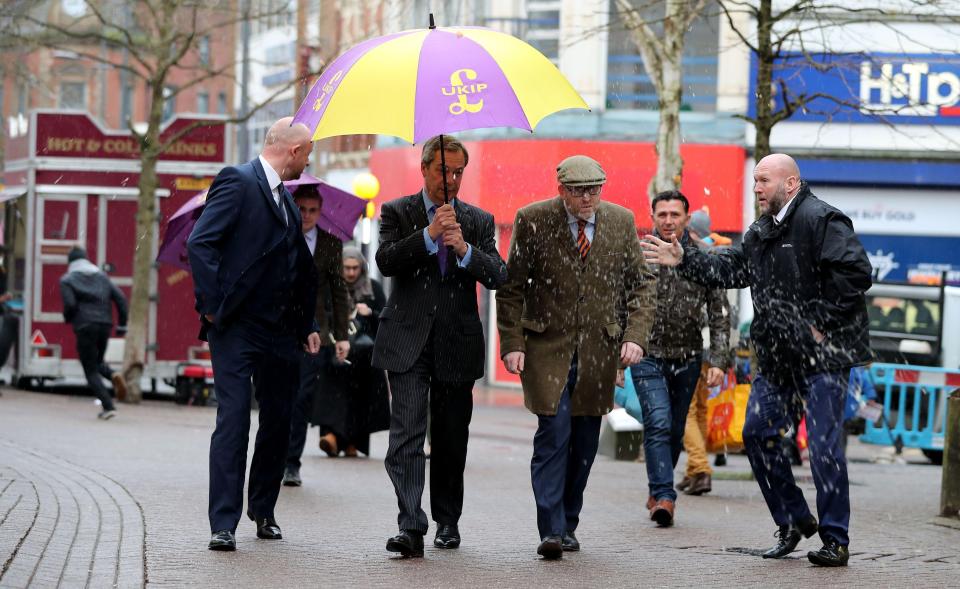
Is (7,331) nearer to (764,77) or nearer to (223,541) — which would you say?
(764,77)

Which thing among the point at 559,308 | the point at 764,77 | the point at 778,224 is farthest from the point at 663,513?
the point at 764,77

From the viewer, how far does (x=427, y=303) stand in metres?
8.46

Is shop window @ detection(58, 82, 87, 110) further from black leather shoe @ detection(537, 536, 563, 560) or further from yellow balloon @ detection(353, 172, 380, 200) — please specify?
black leather shoe @ detection(537, 536, 563, 560)

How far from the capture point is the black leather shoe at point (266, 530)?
28.6 ft

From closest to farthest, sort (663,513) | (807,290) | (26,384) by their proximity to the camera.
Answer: (807,290) < (663,513) < (26,384)

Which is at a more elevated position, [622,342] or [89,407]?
[622,342]

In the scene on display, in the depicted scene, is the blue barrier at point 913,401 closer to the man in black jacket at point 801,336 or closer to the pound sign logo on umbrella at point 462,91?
the man in black jacket at point 801,336

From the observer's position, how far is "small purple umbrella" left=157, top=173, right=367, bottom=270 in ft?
33.8

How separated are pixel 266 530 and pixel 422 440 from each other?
0.97 meters

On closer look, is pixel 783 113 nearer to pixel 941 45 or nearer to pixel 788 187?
pixel 788 187

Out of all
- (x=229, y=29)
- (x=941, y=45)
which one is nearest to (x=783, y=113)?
(x=941, y=45)

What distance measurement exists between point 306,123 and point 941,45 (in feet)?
76.6

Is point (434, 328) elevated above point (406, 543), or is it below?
above

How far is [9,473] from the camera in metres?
11.3
